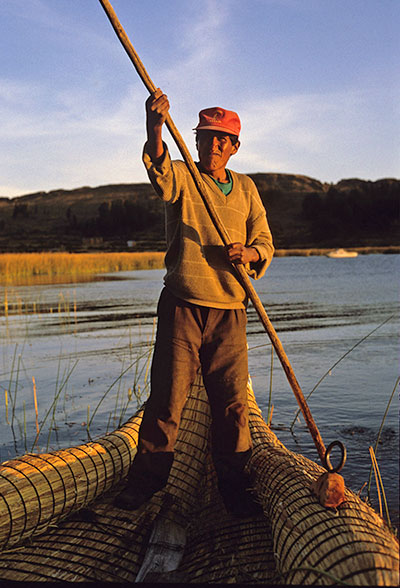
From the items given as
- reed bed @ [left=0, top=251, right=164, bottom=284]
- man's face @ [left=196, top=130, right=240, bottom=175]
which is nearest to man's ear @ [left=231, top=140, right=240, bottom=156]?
man's face @ [left=196, top=130, right=240, bottom=175]

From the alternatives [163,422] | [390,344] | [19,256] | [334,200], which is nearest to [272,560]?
[163,422]

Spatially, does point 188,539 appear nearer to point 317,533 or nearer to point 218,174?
point 317,533

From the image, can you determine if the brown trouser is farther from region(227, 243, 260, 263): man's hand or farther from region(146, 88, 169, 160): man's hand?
region(146, 88, 169, 160): man's hand

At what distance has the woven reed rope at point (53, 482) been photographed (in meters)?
2.71

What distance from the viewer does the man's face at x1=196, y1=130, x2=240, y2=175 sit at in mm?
2939

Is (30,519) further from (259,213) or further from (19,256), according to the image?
(19,256)

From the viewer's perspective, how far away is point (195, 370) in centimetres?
301

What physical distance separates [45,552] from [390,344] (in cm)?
755

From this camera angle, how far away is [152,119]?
8.41 feet

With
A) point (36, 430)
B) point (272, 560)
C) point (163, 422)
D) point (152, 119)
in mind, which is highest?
point (152, 119)

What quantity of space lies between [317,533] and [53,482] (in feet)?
4.35

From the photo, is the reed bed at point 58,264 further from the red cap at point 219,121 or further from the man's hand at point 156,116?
the man's hand at point 156,116

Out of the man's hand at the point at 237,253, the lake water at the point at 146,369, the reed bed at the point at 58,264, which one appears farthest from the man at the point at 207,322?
the reed bed at the point at 58,264

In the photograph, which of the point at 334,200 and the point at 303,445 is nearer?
the point at 303,445
